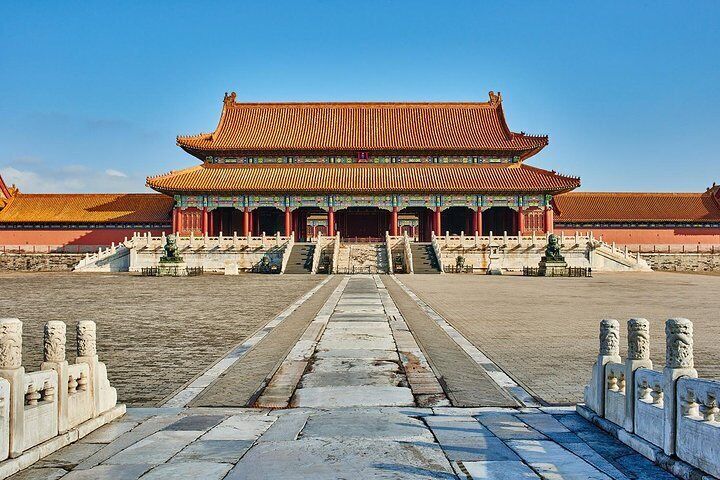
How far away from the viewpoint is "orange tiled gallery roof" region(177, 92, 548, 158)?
51.2m

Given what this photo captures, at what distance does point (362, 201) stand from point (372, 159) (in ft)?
14.9

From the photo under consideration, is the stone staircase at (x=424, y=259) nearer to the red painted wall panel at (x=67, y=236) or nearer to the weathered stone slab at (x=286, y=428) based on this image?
the red painted wall panel at (x=67, y=236)

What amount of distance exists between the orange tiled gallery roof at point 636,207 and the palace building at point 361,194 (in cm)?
9

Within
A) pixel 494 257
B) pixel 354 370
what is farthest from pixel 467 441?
pixel 494 257

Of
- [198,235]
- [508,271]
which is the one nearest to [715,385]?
[508,271]

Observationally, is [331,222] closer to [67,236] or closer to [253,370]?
[67,236]

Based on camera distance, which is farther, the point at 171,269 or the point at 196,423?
the point at 171,269

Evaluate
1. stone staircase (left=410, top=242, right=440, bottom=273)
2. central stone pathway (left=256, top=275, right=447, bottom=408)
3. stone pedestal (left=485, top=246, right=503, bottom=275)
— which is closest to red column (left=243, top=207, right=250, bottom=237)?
stone staircase (left=410, top=242, right=440, bottom=273)

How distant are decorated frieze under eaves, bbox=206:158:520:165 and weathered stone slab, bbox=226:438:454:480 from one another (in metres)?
46.9

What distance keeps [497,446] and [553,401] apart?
2.21 m

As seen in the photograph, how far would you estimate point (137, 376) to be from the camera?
8953mm

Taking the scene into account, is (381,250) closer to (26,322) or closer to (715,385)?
(26,322)

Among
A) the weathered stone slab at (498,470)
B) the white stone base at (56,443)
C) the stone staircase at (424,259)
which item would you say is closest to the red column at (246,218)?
the stone staircase at (424,259)

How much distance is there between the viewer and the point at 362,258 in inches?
1625
